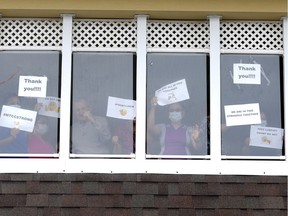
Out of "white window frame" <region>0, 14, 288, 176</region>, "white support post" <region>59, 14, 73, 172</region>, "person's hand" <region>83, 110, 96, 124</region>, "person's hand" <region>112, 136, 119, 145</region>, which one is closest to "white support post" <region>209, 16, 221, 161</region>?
"white window frame" <region>0, 14, 288, 176</region>

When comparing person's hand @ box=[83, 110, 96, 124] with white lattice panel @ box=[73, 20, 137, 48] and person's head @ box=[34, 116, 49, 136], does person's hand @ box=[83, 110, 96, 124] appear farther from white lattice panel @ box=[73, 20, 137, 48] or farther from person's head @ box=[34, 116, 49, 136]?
white lattice panel @ box=[73, 20, 137, 48]

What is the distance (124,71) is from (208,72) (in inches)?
34.8

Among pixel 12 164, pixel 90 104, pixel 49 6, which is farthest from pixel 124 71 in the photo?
pixel 12 164

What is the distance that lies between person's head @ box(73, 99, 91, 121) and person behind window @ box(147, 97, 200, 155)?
0.66 m

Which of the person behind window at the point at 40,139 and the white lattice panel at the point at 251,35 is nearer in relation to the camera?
the person behind window at the point at 40,139

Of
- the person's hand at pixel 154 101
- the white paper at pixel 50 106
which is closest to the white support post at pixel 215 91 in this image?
the person's hand at pixel 154 101

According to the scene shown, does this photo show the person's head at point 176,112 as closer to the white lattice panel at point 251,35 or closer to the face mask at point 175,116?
the face mask at point 175,116

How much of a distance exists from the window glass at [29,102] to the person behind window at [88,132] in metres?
0.20

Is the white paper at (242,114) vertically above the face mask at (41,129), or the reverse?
the white paper at (242,114)

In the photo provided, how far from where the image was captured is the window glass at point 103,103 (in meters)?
7.65

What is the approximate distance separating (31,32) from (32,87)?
59 centimetres

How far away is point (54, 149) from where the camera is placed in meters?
7.61

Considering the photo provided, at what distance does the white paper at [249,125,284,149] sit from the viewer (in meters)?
7.71

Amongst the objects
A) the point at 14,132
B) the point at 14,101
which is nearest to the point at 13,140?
the point at 14,132
